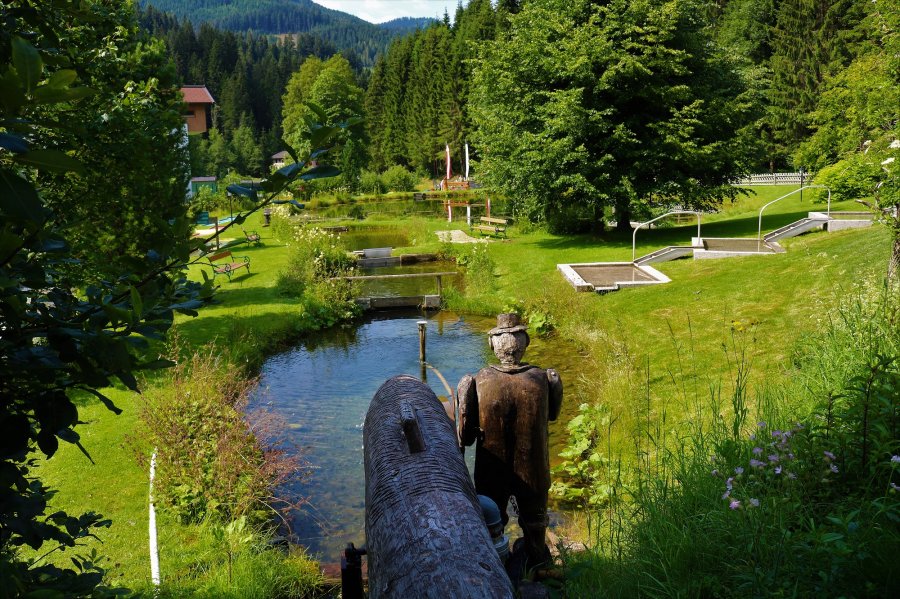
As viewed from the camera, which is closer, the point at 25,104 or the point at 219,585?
the point at 25,104

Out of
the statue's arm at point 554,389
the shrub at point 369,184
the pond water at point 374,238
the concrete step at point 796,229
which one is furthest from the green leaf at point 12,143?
the shrub at point 369,184

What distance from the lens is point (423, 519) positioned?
114 inches

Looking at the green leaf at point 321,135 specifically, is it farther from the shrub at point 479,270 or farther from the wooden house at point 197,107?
the wooden house at point 197,107

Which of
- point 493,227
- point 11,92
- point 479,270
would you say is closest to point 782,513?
point 11,92

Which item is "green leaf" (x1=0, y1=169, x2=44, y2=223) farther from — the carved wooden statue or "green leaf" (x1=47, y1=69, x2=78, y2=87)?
the carved wooden statue

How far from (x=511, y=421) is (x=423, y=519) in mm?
2217

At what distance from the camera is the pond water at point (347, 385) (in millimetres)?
9000

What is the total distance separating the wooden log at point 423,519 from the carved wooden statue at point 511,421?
35.7 inches

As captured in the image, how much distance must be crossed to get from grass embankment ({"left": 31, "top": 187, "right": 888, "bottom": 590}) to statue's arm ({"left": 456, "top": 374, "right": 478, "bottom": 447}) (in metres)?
1.45

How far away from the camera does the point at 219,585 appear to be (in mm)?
6246

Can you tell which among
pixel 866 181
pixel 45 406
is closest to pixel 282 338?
pixel 866 181

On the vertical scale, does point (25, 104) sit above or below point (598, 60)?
below

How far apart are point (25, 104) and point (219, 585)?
18.7ft

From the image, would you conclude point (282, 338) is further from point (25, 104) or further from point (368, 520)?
point (25, 104)
